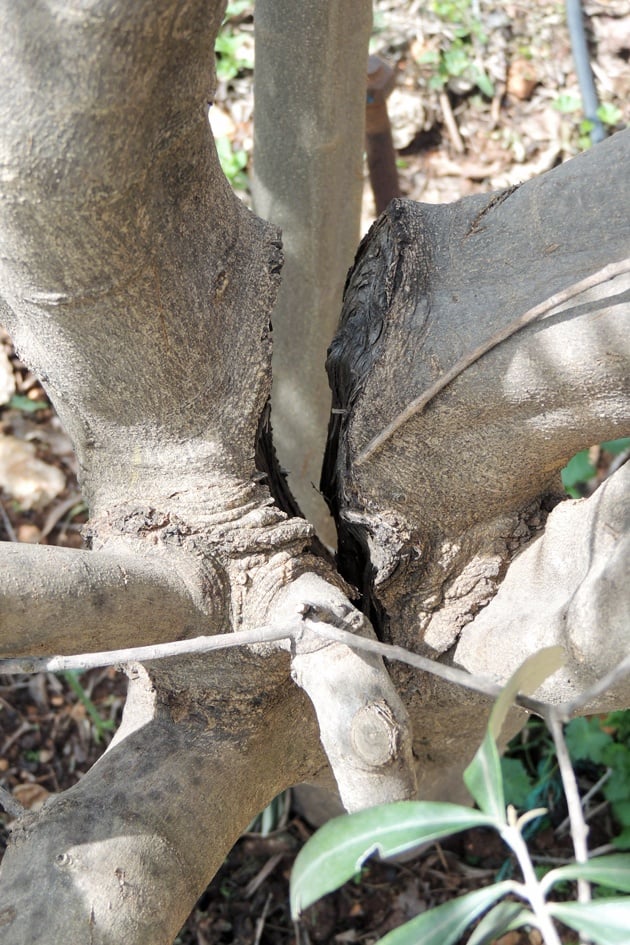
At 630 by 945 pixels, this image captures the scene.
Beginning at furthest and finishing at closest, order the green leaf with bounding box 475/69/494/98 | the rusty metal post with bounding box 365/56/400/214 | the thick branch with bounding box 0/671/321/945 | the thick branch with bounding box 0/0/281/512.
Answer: the green leaf with bounding box 475/69/494/98 < the rusty metal post with bounding box 365/56/400/214 < the thick branch with bounding box 0/671/321/945 < the thick branch with bounding box 0/0/281/512

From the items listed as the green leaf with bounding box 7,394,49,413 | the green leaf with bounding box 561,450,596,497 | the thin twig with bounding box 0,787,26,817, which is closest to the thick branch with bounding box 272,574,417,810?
the thin twig with bounding box 0,787,26,817

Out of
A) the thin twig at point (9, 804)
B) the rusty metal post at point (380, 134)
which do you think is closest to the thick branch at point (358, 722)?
the thin twig at point (9, 804)

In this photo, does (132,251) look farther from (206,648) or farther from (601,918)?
(601,918)

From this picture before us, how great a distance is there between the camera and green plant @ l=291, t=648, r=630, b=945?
672mm

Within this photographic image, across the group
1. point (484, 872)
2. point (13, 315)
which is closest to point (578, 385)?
point (13, 315)

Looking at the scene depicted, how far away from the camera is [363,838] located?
719 millimetres

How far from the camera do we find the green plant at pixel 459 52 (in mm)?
3133

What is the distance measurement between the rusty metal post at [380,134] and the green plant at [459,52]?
1281 millimetres

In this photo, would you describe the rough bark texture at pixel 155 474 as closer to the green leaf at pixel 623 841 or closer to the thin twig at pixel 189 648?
the thin twig at pixel 189 648

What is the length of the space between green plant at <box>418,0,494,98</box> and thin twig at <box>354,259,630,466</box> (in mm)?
2343

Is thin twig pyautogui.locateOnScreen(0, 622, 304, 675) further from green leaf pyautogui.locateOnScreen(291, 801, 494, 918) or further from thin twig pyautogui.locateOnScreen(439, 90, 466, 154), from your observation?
thin twig pyautogui.locateOnScreen(439, 90, 466, 154)

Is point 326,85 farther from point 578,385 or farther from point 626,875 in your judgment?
point 626,875

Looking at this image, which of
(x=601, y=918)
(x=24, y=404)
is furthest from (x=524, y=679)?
(x=24, y=404)

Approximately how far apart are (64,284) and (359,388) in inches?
17.4
